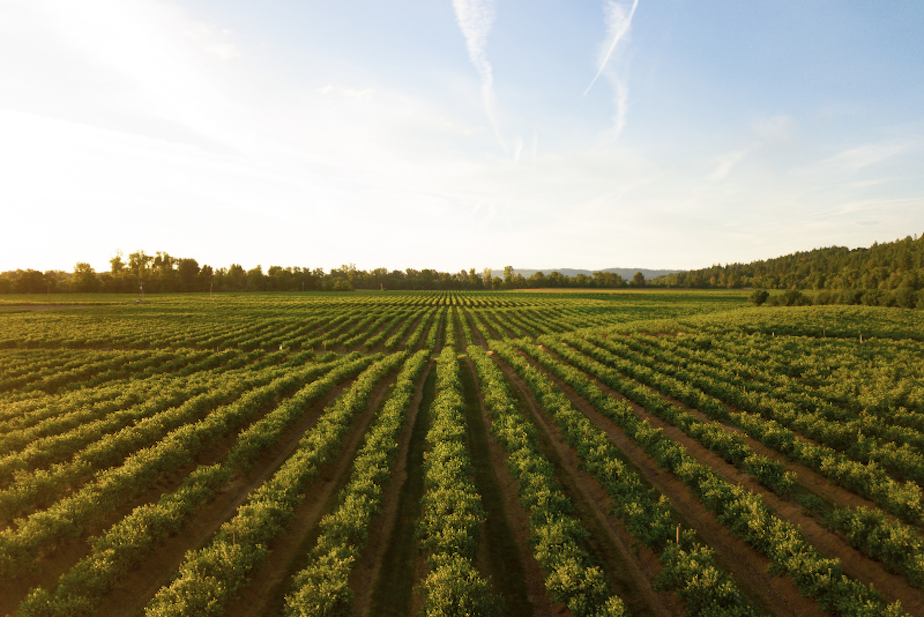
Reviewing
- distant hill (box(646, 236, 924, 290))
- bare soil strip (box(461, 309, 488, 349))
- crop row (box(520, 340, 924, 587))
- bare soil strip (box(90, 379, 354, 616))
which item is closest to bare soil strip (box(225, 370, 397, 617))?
bare soil strip (box(90, 379, 354, 616))

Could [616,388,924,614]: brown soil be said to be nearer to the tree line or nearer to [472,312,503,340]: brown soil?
[472,312,503,340]: brown soil

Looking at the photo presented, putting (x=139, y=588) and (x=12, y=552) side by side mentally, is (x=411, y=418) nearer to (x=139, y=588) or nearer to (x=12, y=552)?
(x=139, y=588)

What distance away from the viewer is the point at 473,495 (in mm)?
13234

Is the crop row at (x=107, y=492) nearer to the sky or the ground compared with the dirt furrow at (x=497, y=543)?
nearer to the sky

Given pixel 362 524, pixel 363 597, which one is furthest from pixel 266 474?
pixel 363 597

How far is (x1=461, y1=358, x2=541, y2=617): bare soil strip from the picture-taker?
35.1 feet

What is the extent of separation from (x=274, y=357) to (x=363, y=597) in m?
34.8

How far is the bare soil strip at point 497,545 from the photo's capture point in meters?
10.7

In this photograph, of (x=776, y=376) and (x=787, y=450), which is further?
(x=776, y=376)

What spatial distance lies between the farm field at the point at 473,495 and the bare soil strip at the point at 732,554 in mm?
70

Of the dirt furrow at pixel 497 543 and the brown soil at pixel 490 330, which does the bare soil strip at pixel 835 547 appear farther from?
the brown soil at pixel 490 330

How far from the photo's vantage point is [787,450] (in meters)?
17.5

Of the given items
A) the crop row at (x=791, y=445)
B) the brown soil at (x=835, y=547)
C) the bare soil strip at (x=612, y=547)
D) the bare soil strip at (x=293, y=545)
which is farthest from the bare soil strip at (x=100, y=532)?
the crop row at (x=791, y=445)

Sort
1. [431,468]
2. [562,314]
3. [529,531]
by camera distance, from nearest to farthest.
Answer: [529,531] < [431,468] < [562,314]
